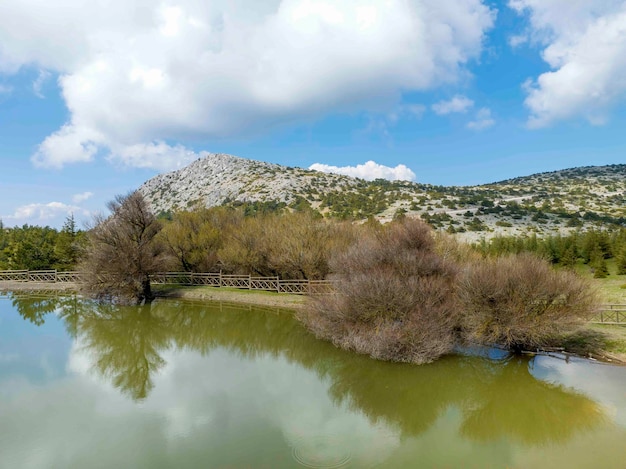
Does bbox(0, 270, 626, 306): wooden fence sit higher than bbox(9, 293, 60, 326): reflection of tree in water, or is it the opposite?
bbox(0, 270, 626, 306): wooden fence

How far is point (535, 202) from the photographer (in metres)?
92.1

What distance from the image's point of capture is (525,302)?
1738 centimetres

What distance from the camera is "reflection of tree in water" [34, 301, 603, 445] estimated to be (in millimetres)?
12625

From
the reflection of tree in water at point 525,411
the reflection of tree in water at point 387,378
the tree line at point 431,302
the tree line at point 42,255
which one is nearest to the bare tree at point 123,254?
the reflection of tree in water at point 387,378

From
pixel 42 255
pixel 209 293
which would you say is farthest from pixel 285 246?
pixel 42 255

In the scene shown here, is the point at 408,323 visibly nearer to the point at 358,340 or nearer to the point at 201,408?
the point at 358,340

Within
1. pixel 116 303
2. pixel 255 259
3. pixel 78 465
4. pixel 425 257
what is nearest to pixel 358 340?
pixel 425 257

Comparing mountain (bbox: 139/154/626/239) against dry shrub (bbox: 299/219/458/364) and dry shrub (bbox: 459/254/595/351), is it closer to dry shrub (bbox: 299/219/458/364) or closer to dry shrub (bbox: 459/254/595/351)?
dry shrub (bbox: 299/219/458/364)

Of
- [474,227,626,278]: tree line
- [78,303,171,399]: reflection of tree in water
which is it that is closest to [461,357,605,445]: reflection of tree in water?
[78,303,171,399]: reflection of tree in water

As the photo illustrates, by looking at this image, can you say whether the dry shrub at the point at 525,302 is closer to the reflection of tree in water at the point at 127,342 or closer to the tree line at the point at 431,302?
the tree line at the point at 431,302

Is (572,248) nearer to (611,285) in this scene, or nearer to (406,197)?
(611,285)

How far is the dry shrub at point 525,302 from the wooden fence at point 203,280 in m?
15.3

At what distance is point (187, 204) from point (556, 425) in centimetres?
10151

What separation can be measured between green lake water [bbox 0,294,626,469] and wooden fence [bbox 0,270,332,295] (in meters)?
12.5
